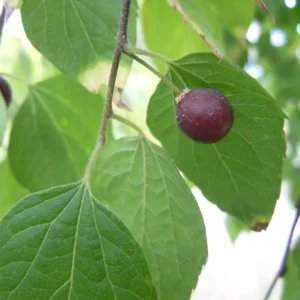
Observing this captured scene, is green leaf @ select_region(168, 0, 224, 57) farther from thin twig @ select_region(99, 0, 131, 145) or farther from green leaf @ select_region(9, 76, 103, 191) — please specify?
green leaf @ select_region(9, 76, 103, 191)

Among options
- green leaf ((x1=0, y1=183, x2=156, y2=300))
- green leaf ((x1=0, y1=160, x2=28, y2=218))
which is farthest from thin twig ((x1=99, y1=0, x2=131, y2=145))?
green leaf ((x1=0, y1=160, x2=28, y2=218))

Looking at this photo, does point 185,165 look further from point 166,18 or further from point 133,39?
point 166,18

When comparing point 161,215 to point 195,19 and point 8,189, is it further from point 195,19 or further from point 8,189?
point 8,189

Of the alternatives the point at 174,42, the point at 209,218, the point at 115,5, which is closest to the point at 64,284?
the point at 115,5

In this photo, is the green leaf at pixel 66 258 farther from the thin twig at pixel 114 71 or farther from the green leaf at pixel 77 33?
the green leaf at pixel 77 33

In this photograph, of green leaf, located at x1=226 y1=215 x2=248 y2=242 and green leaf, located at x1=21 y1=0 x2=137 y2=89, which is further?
green leaf, located at x1=226 y1=215 x2=248 y2=242

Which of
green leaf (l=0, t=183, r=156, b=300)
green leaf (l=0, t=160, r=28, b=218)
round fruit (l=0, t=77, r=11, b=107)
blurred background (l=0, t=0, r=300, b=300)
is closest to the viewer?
green leaf (l=0, t=183, r=156, b=300)

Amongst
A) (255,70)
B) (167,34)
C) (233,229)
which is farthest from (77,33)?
(255,70)
